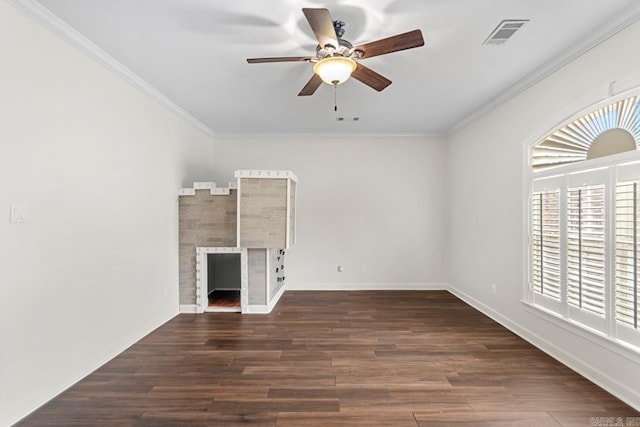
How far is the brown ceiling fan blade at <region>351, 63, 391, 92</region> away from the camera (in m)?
2.45

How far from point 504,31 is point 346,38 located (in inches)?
49.1

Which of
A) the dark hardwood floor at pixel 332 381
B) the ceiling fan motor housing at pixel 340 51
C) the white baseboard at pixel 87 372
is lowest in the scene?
the dark hardwood floor at pixel 332 381

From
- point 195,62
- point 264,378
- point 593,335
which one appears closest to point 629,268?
point 593,335

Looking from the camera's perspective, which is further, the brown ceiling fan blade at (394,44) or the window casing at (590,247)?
the window casing at (590,247)

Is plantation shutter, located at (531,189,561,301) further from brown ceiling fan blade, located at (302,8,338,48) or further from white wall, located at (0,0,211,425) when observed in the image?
white wall, located at (0,0,211,425)

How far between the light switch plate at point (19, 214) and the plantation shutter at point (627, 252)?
4.37 metres

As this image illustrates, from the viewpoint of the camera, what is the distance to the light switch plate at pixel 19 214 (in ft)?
6.65

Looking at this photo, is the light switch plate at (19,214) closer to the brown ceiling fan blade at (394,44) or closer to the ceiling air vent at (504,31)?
the brown ceiling fan blade at (394,44)

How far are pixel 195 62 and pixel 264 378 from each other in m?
2.99

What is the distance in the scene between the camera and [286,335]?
11.4ft

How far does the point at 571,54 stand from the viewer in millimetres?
2639

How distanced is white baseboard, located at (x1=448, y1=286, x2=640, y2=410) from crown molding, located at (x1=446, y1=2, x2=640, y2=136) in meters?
2.67

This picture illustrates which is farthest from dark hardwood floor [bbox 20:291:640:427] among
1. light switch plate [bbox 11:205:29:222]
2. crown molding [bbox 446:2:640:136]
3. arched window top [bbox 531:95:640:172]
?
crown molding [bbox 446:2:640:136]

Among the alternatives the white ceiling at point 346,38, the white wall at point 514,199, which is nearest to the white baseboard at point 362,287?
the white wall at point 514,199
